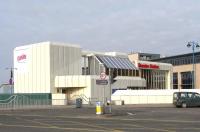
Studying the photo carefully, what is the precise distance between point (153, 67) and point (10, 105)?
138 ft

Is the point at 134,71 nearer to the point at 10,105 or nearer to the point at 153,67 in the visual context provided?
the point at 153,67

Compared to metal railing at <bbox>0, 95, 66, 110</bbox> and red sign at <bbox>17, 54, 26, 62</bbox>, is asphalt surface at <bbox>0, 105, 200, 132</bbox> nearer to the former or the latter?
metal railing at <bbox>0, 95, 66, 110</bbox>

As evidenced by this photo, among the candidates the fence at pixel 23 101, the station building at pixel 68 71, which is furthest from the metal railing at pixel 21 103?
the station building at pixel 68 71

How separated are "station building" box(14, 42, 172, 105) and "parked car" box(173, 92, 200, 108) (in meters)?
19.6

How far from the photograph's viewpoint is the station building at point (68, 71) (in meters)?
74.9

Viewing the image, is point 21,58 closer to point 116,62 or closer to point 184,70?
point 116,62

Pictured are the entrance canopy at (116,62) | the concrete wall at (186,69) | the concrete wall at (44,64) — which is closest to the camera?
the concrete wall at (44,64)

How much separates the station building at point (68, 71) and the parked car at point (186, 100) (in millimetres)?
19622

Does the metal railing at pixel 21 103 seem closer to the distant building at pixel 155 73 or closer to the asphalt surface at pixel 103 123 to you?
the asphalt surface at pixel 103 123

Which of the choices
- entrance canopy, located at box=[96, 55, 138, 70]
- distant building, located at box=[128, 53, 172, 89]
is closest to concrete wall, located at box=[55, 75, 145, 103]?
entrance canopy, located at box=[96, 55, 138, 70]

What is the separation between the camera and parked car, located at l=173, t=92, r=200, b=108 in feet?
166

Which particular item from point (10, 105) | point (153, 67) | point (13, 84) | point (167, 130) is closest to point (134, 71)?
point (153, 67)

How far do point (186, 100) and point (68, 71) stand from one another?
31.2 metres

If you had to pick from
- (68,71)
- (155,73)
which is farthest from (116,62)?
(155,73)
